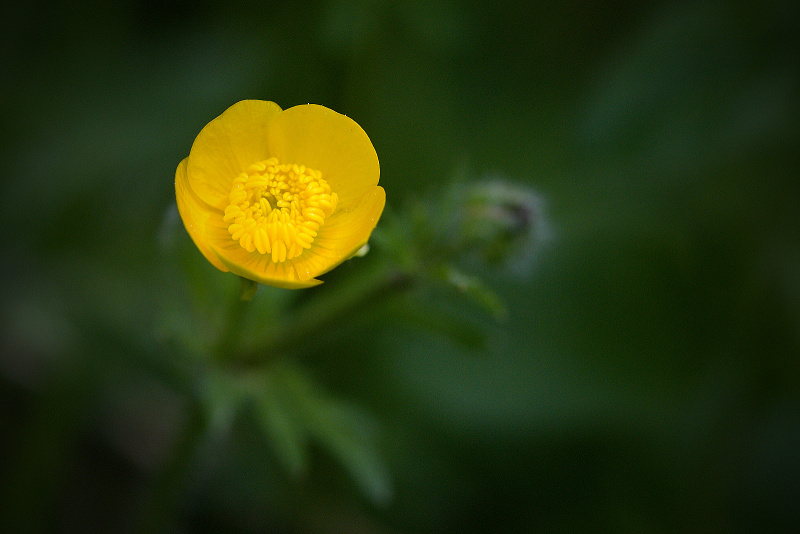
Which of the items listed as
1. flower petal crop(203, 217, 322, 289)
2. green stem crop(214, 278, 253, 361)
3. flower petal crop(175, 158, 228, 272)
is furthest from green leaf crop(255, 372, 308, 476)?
flower petal crop(175, 158, 228, 272)

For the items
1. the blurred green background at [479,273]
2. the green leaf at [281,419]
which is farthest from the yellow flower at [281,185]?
the blurred green background at [479,273]

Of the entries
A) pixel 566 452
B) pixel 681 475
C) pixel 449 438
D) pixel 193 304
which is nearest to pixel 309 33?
pixel 193 304

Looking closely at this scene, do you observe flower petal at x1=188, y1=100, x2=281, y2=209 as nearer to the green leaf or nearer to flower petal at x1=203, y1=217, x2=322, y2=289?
flower petal at x1=203, y1=217, x2=322, y2=289

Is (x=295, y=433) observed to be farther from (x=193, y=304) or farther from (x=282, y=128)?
(x=282, y=128)

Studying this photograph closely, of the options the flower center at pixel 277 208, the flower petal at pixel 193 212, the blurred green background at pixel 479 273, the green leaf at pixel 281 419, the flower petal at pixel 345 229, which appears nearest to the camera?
the flower petal at pixel 193 212

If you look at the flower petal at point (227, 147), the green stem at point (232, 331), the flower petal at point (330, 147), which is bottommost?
the green stem at point (232, 331)

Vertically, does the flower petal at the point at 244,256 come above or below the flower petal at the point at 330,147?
below

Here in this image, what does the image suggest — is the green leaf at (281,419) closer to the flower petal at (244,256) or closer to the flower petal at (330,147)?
the flower petal at (244,256)
